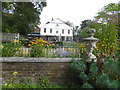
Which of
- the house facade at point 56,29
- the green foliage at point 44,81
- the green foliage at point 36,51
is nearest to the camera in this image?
the green foliage at point 44,81

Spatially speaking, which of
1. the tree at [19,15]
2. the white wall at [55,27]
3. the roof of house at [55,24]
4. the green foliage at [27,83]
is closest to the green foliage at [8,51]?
the green foliage at [27,83]

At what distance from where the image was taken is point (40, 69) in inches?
144

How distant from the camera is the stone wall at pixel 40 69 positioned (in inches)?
140

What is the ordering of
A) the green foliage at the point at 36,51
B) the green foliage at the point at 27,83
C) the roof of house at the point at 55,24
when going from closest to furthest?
the green foliage at the point at 27,83 → the green foliage at the point at 36,51 → the roof of house at the point at 55,24

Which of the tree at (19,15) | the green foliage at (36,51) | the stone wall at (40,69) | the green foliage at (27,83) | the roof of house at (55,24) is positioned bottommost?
the green foliage at (27,83)

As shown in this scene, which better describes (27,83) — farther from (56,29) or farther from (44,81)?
(56,29)

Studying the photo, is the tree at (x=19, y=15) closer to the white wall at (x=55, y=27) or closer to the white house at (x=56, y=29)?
the white house at (x=56, y=29)

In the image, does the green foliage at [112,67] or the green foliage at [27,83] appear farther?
the green foliage at [27,83]

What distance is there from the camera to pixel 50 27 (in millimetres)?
27141

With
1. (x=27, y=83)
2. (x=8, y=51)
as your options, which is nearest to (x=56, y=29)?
(x=8, y=51)

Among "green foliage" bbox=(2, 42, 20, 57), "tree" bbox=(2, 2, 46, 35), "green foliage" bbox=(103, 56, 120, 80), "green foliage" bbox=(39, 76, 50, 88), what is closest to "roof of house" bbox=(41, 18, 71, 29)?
"tree" bbox=(2, 2, 46, 35)

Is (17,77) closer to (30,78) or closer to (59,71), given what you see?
(30,78)

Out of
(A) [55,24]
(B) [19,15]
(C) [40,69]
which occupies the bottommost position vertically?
(C) [40,69]

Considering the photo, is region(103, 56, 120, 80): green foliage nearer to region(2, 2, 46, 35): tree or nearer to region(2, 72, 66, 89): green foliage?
region(2, 72, 66, 89): green foliage
